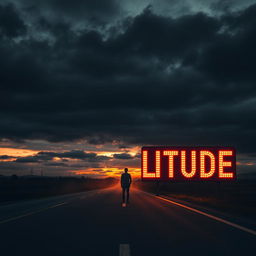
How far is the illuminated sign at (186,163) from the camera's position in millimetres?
24422

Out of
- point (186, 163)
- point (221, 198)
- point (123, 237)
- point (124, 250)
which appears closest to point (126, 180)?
point (186, 163)

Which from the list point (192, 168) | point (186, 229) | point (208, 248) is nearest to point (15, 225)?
point (186, 229)

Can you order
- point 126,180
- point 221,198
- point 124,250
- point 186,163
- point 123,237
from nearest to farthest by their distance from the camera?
point 124,250 → point 123,237 → point 126,180 → point 186,163 → point 221,198

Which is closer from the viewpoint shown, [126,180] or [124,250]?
[124,250]

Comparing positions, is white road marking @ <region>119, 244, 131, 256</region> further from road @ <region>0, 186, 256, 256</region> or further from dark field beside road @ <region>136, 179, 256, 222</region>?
dark field beside road @ <region>136, 179, 256, 222</region>

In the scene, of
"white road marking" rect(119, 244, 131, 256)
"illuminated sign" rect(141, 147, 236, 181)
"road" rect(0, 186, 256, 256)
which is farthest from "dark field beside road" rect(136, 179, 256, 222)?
Result: "white road marking" rect(119, 244, 131, 256)

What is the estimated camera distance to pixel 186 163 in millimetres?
24703

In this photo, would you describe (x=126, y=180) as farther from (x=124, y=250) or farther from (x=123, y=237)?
(x=124, y=250)

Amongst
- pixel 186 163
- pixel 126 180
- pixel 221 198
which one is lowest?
pixel 221 198

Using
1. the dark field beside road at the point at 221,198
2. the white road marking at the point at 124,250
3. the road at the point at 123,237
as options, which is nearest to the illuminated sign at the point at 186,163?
the dark field beside road at the point at 221,198

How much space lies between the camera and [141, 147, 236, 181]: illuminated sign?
80.1ft

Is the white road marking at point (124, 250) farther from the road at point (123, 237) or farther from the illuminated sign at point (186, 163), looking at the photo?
the illuminated sign at point (186, 163)

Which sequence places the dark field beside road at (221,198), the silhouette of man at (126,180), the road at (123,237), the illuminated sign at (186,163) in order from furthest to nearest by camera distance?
the illuminated sign at (186,163), the silhouette of man at (126,180), the dark field beside road at (221,198), the road at (123,237)

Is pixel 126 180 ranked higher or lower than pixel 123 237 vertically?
higher
